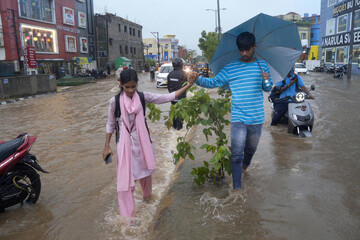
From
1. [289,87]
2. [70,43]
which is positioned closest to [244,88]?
[289,87]

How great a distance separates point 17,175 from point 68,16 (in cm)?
3505

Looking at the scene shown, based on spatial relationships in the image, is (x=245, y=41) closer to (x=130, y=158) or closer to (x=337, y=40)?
(x=130, y=158)

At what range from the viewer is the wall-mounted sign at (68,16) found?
3365 centimetres

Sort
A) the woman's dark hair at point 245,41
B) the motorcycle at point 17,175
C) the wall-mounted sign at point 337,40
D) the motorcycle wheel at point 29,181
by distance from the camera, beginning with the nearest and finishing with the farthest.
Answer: the woman's dark hair at point 245,41 < the motorcycle at point 17,175 < the motorcycle wheel at point 29,181 < the wall-mounted sign at point 337,40

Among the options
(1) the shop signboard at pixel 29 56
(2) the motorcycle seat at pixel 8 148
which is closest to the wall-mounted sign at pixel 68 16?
(1) the shop signboard at pixel 29 56

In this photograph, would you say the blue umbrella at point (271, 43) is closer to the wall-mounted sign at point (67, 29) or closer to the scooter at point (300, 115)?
the scooter at point (300, 115)

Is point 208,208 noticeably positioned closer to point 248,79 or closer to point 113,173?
point 248,79

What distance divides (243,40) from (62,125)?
721 cm

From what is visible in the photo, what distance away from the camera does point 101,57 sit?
142 ft

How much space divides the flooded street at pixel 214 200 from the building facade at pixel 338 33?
28797mm

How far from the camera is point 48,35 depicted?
31156 mm

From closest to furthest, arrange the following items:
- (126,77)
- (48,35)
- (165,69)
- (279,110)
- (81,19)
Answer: (126,77) < (279,110) < (165,69) < (48,35) < (81,19)

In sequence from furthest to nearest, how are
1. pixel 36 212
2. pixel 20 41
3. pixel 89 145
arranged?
pixel 20 41 → pixel 89 145 → pixel 36 212

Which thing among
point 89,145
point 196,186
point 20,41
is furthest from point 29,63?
point 196,186
